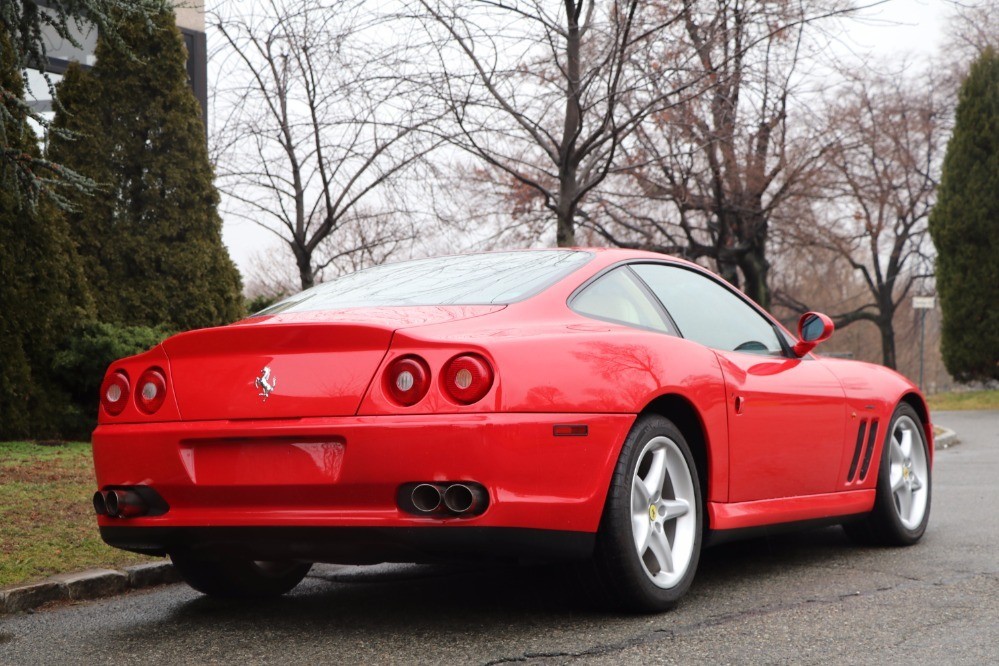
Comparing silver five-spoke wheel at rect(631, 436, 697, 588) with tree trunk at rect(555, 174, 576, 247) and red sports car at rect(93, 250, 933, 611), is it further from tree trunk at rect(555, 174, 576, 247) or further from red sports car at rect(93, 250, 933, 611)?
tree trunk at rect(555, 174, 576, 247)

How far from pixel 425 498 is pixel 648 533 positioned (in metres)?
0.98

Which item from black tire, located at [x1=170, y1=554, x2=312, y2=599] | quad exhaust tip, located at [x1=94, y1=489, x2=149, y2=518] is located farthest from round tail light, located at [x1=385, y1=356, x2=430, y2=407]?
black tire, located at [x1=170, y1=554, x2=312, y2=599]

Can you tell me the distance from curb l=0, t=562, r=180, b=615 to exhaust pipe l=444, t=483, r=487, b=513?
2172 mm

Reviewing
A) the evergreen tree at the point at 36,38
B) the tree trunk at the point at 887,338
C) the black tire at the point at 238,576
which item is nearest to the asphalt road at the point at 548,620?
the black tire at the point at 238,576

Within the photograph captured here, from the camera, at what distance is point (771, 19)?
11992mm

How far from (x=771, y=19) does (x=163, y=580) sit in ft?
29.2

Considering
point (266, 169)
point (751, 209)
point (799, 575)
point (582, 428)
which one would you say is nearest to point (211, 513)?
point (582, 428)

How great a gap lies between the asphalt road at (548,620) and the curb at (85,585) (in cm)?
8

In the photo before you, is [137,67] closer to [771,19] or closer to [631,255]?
[771,19]

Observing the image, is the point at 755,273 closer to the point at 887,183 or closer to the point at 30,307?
the point at 887,183

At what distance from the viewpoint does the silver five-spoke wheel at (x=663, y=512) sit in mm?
4258

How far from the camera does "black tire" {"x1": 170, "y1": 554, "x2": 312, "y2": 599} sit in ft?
15.7

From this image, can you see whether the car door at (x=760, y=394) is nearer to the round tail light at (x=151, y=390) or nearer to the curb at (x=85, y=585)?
the round tail light at (x=151, y=390)

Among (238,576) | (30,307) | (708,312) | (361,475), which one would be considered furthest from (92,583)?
(30,307)
